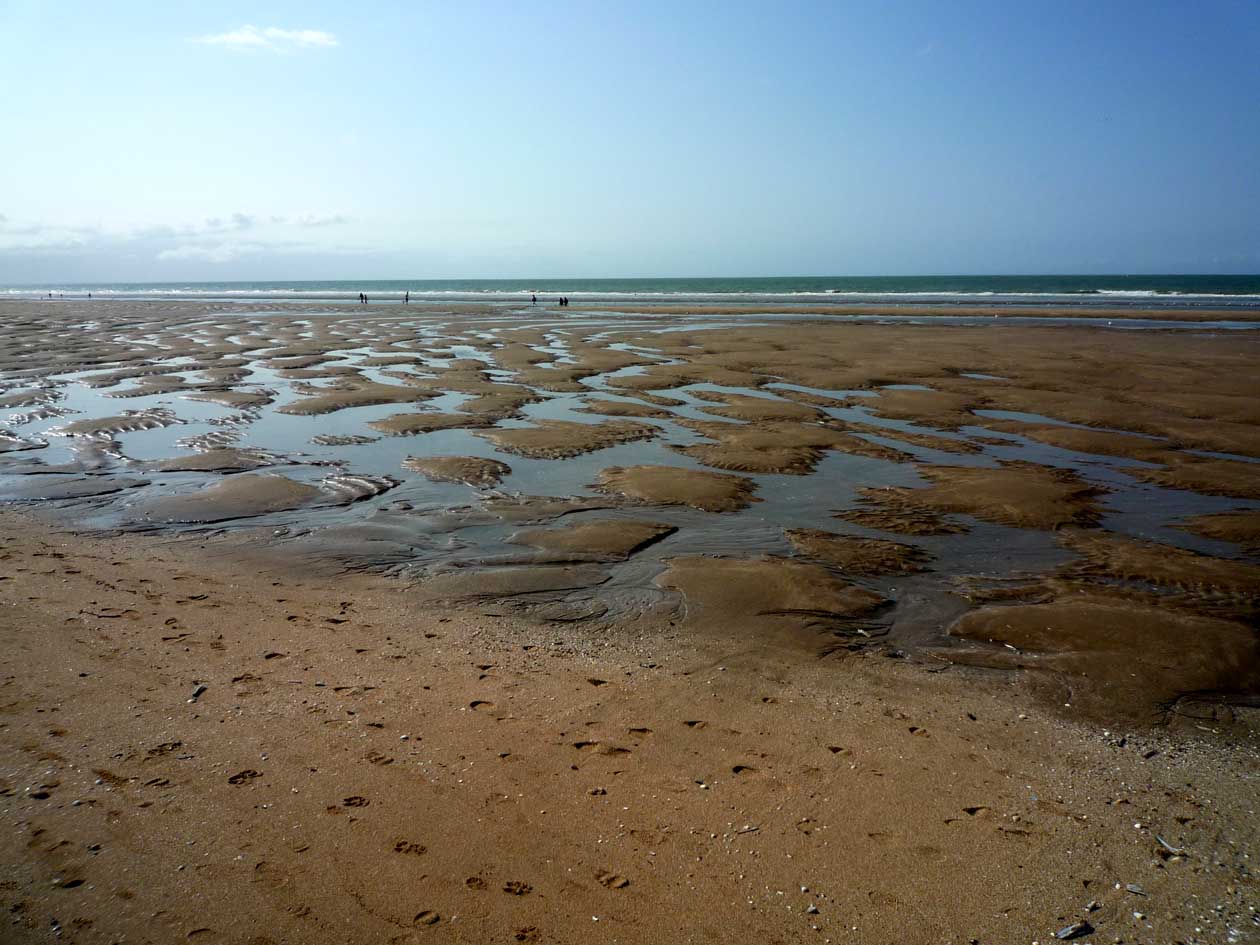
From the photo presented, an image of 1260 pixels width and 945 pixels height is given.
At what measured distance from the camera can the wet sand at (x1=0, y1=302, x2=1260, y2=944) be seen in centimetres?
358

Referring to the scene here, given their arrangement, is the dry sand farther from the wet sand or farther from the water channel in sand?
the water channel in sand

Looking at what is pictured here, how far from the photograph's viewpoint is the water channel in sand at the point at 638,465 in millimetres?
7922

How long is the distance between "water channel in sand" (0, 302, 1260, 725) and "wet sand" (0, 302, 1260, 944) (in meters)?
0.09

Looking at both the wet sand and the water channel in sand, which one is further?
the water channel in sand

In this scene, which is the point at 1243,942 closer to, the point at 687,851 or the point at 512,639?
the point at 687,851

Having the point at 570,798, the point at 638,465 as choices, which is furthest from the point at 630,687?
the point at 638,465

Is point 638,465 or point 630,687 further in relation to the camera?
point 638,465

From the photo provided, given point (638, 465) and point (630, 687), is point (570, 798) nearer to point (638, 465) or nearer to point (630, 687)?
point (630, 687)

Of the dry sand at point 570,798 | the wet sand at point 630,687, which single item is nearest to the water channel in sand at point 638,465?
the wet sand at point 630,687

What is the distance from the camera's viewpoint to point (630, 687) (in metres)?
5.46

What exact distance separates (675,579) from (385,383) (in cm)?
1559

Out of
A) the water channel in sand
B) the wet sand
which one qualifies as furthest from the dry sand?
the water channel in sand

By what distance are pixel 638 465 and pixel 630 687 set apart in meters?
6.85

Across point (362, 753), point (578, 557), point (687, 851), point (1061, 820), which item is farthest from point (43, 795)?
point (1061, 820)
